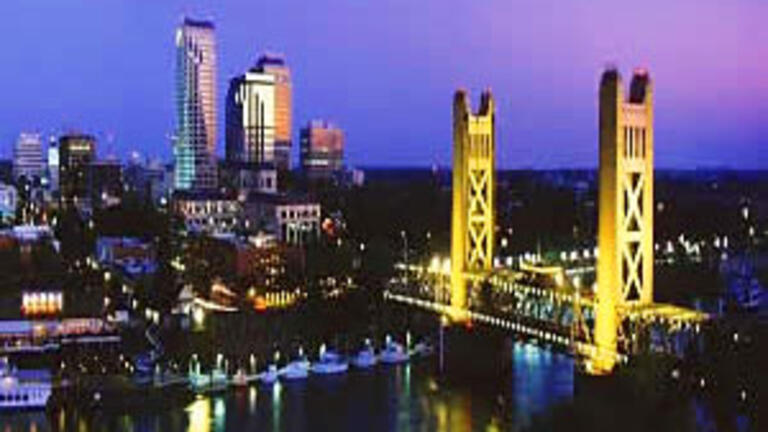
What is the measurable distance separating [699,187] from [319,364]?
42.9 metres

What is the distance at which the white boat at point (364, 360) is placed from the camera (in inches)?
668

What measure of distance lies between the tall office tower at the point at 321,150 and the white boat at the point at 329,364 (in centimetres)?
3960

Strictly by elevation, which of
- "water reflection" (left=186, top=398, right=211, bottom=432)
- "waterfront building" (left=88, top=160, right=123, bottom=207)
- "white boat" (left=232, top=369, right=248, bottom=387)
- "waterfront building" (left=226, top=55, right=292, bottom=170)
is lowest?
"water reflection" (left=186, top=398, right=211, bottom=432)

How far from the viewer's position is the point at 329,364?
16.6m

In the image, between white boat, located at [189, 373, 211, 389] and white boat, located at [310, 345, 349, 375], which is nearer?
white boat, located at [189, 373, 211, 389]

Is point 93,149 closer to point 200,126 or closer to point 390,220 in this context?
point 200,126

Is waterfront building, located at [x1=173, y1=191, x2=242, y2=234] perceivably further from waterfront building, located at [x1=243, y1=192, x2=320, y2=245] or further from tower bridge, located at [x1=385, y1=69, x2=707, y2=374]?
tower bridge, located at [x1=385, y1=69, x2=707, y2=374]

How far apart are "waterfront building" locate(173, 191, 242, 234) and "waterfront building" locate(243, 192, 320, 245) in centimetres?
66

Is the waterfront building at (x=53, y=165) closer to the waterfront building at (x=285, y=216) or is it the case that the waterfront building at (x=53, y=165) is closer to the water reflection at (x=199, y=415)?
the waterfront building at (x=285, y=216)

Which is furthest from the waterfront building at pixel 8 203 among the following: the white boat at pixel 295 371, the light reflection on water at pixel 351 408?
the light reflection on water at pixel 351 408

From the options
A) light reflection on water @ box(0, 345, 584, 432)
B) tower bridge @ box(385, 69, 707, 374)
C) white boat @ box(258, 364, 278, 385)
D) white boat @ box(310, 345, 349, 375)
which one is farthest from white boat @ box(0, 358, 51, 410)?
tower bridge @ box(385, 69, 707, 374)

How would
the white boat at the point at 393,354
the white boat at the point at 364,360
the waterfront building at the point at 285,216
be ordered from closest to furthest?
the white boat at the point at 364,360 → the white boat at the point at 393,354 → the waterfront building at the point at 285,216

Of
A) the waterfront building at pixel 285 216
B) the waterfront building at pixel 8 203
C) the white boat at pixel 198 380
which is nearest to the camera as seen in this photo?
the white boat at pixel 198 380

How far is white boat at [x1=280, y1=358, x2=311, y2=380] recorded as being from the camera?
16078 mm
